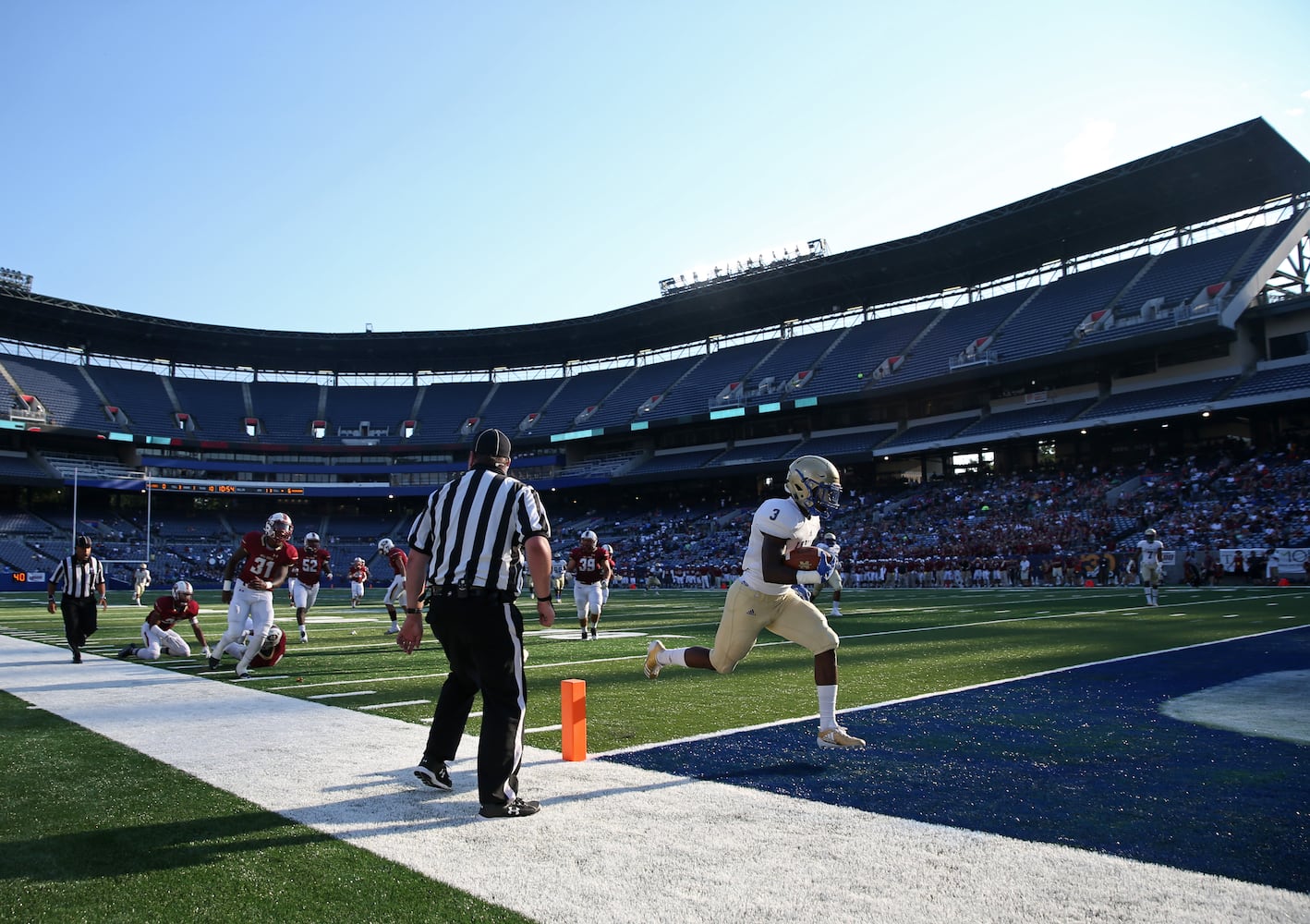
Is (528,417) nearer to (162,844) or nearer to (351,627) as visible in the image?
(351,627)

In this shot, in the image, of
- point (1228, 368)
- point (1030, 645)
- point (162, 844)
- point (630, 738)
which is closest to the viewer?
point (162, 844)

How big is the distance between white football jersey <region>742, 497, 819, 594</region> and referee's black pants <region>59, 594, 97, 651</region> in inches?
382

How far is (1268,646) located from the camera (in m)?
10.8

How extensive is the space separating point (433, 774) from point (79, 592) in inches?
378

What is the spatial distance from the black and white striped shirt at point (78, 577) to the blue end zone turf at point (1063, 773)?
31.9 ft

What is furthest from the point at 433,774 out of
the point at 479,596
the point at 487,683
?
the point at 479,596

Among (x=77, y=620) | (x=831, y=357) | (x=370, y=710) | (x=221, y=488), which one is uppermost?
(x=831, y=357)

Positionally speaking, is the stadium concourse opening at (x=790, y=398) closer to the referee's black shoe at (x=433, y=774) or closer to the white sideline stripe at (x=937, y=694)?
the white sideline stripe at (x=937, y=694)

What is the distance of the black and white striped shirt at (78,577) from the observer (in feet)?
38.6

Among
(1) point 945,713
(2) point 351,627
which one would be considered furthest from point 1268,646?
(2) point 351,627

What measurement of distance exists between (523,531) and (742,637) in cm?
205

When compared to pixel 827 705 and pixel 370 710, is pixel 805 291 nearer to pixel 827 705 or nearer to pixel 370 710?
pixel 370 710

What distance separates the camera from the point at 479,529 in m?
4.62

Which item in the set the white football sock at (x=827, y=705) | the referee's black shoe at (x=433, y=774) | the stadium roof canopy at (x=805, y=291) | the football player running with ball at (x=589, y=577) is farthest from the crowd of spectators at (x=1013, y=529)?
the referee's black shoe at (x=433, y=774)
